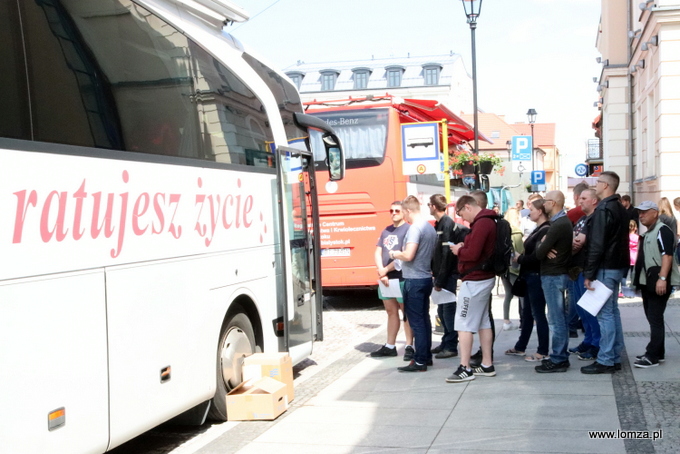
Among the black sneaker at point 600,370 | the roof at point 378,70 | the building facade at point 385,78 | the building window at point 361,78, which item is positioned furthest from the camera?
the building window at point 361,78

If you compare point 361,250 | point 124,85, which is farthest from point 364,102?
point 124,85

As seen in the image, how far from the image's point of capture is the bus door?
8.20 metres

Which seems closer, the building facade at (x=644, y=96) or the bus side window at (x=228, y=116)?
the bus side window at (x=228, y=116)

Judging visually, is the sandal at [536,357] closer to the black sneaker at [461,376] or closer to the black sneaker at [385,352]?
the black sneaker at [461,376]

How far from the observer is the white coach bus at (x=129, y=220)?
4.33m

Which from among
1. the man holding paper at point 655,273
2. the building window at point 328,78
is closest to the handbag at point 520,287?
the man holding paper at point 655,273

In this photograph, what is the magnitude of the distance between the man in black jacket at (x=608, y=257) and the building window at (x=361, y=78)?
77950 mm

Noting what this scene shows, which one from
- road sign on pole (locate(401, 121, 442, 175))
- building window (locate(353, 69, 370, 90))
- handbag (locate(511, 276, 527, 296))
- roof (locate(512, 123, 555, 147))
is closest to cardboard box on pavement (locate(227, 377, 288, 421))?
handbag (locate(511, 276, 527, 296))

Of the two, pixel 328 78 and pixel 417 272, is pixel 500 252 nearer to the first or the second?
pixel 417 272

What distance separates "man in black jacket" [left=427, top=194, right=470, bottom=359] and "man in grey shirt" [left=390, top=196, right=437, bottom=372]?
18 cm

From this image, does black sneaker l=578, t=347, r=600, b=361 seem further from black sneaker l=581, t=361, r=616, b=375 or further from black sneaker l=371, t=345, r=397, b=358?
black sneaker l=371, t=345, r=397, b=358

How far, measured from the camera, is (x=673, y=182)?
1758cm

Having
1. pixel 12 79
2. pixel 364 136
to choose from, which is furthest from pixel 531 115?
pixel 12 79

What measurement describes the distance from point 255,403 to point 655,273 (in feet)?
14.2
